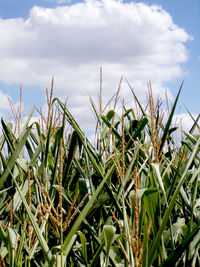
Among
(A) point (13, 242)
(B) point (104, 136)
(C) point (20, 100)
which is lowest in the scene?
(A) point (13, 242)

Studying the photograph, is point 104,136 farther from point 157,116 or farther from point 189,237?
point 189,237

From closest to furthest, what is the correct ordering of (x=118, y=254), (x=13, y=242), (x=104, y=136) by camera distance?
1. (x=13, y=242)
2. (x=118, y=254)
3. (x=104, y=136)

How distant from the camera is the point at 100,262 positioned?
138cm

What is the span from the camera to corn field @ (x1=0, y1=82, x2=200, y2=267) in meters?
0.99

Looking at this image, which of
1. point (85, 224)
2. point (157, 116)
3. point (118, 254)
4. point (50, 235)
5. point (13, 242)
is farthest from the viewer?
point (157, 116)

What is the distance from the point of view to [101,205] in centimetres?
150

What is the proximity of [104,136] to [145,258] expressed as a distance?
1220 mm

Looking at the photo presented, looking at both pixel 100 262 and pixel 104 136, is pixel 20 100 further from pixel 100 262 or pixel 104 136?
pixel 100 262

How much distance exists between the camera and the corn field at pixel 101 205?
99 centimetres

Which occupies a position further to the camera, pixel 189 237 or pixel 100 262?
pixel 100 262

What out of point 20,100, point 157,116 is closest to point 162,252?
point 157,116

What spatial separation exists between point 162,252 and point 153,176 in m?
0.32

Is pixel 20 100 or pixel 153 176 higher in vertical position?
pixel 20 100

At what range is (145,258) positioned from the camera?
97 cm
